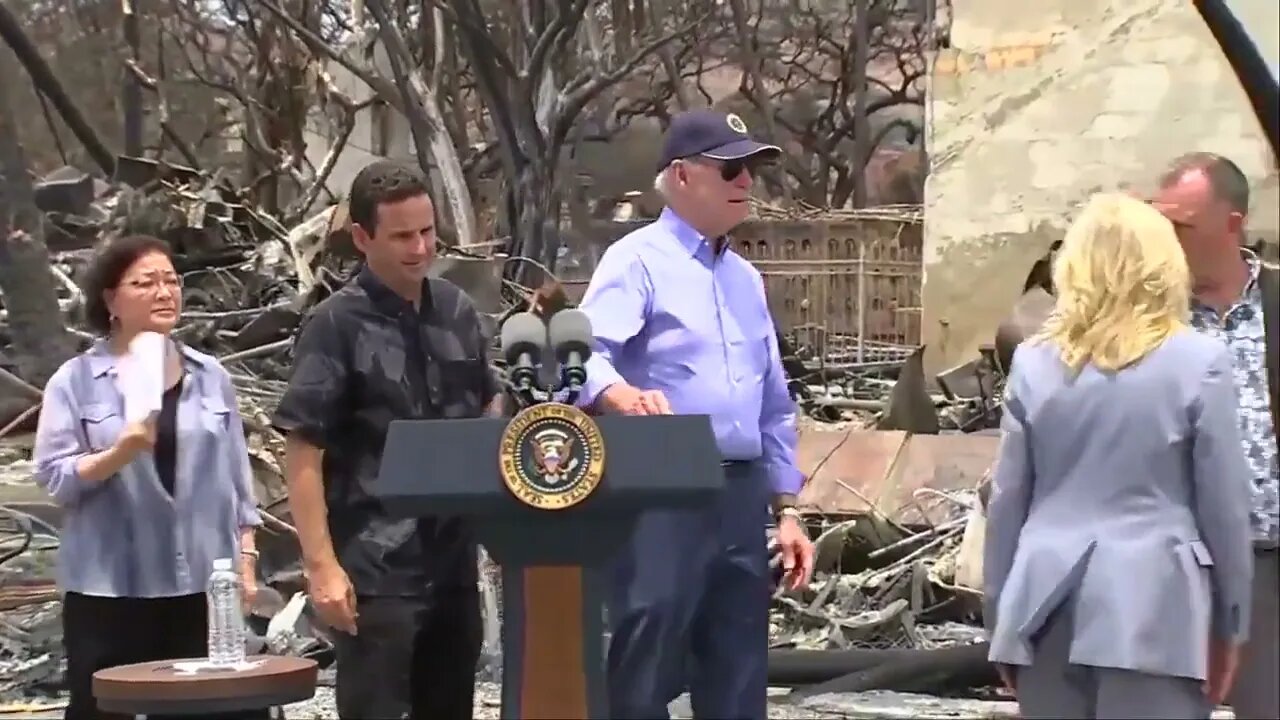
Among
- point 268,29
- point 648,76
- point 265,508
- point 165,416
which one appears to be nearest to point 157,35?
point 268,29

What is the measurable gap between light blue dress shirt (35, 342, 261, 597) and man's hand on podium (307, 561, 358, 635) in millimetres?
741

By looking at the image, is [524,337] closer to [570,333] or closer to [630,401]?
[570,333]

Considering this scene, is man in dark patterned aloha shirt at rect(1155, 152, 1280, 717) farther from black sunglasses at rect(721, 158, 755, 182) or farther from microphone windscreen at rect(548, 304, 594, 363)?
microphone windscreen at rect(548, 304, 594, 363)

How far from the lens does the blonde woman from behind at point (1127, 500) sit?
139 inches

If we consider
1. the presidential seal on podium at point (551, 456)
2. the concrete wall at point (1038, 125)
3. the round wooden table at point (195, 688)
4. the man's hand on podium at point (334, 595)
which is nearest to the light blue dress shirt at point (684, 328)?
the presidential seal on podium at point (551, 456)

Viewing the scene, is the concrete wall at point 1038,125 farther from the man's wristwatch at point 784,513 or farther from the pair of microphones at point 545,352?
the pair of microphones at point 545,352

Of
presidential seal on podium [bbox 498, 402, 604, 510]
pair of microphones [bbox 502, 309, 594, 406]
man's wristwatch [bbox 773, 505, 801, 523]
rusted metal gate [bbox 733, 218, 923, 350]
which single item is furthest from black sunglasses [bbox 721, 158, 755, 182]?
rusted metal gate [bbox 733, 218, 923, 350]

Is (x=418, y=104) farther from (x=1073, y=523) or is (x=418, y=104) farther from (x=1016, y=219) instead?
(x=1073, y=523)

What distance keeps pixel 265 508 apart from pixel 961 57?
20.7 feet

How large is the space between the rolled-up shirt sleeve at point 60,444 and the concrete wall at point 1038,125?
7.80 meters

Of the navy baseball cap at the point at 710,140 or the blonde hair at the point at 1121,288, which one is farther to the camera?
the navy baseball cap at the point at 710,140

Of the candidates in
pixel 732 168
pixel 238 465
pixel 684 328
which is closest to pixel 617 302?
pixel 684 328

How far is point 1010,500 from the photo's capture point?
374 cm

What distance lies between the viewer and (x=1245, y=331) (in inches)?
161
